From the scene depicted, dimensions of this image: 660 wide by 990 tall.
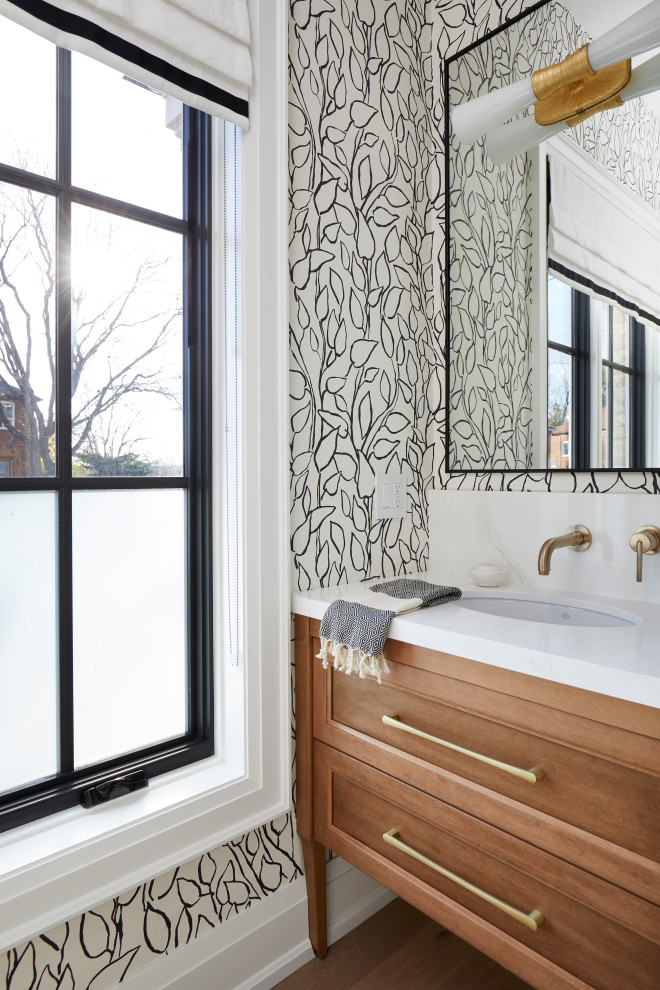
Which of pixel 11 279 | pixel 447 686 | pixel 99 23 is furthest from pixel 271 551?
pixel 99 23

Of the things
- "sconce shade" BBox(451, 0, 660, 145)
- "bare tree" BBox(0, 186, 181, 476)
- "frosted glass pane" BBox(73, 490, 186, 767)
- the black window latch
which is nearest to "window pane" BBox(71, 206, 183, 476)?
"bare tree" BBox(0, 186, 181, 476)

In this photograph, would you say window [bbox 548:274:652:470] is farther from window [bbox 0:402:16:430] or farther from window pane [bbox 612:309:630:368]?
window [bbox 0:402:16:430]

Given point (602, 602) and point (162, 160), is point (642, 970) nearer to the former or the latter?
point (602, 602)

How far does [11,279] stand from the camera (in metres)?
1.10

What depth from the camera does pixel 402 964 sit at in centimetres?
141

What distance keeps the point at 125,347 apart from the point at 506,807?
1.22 metres

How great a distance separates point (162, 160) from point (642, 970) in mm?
1805

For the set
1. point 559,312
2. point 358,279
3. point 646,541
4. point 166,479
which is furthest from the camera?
point 358,279

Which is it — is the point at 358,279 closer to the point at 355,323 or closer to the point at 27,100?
the point at 355,323

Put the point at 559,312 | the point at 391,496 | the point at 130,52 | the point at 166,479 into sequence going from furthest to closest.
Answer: the point at 391,496 < the point at 559,312 < the point at 166,479 < the point at 130,52

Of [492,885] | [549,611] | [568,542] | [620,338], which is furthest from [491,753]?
[620,338]

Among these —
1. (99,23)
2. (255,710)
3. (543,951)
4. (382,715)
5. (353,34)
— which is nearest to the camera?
(543,951)

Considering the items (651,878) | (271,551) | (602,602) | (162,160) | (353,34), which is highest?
(353,34)

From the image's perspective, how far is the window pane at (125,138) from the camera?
1.20 metres
